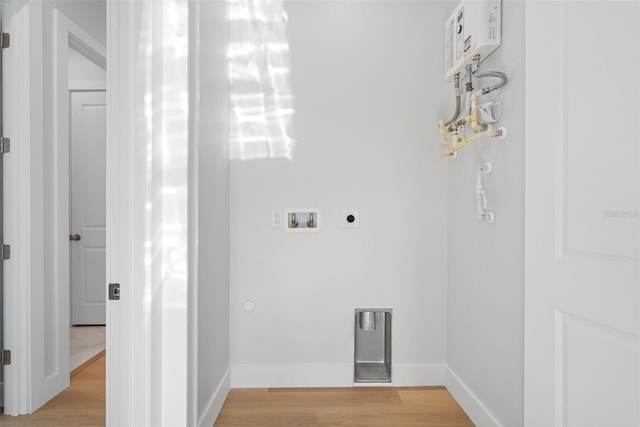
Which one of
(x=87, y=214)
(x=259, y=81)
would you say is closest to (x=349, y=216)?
(x=259, y=81)

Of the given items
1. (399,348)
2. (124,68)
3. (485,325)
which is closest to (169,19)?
(124,68)

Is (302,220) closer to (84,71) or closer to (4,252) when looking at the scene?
(4,252)

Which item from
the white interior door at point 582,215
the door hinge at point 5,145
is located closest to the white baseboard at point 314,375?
the white interior door at point 582,215

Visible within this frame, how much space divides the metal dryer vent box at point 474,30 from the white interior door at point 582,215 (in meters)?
0.31

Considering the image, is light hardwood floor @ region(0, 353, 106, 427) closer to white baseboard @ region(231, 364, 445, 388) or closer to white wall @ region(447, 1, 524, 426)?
Answer: white baseboard @ region(231, 364, 445, 388)

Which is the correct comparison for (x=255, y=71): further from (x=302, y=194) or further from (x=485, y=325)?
(x=485, y=325)

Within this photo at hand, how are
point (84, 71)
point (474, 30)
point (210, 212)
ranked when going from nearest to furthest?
point (474, 30) < point (210, 212) < point (84, 71)

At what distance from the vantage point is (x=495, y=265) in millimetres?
1816

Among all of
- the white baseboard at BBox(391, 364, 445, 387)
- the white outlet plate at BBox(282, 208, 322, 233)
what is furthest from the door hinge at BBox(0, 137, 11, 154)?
the white baseboard at BBox(391, 364, 445, 387)

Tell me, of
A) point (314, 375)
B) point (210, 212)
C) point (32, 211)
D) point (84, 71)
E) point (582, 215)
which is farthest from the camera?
point (84, 71)

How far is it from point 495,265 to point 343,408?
114cm

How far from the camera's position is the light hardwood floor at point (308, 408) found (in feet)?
6.70

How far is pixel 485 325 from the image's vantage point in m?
1.92

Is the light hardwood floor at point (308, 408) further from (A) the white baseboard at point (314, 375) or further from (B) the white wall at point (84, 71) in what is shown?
(B) the white wall at point (84, 71)
